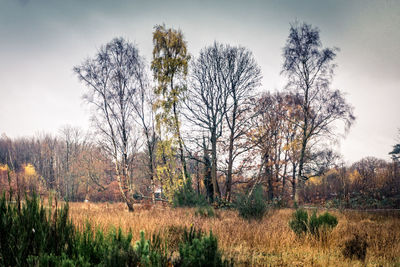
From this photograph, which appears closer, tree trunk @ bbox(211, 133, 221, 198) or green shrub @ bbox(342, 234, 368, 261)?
green shrub @ bbox(342, 234, 368, 261)

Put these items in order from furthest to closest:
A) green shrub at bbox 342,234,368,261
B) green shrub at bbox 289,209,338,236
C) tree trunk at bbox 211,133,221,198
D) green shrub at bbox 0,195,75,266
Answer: tree trunk at bbox 211,133,221,198, green shrub at bbox 289,209,338,236, green shrub at bbox 342,234,368,261, green shrub at bbox 0,195,75,266

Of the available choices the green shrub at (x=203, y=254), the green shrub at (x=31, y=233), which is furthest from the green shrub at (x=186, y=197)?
the green shrub at (x=203, y=254)

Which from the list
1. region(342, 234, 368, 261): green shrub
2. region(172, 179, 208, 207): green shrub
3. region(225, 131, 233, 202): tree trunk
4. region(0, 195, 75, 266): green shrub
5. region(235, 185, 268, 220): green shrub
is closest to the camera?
region(0, 195, 75, 266): green shrub

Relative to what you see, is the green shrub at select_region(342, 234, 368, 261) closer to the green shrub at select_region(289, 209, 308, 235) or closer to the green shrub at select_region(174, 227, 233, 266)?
the green shrub at select_region(289, 209, 308, 235)

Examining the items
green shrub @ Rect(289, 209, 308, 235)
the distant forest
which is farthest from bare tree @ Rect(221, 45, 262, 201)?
green shrub @ Rect(289, 209, 308, 235)

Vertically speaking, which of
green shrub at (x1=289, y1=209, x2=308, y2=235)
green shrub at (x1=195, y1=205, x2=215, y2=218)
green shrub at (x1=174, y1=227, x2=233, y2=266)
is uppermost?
green shrub at (x1=174, y1=227, x2=233, y2=266)

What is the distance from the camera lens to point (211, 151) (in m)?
14.9

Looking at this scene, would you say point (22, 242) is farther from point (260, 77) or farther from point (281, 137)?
point (281, 137)

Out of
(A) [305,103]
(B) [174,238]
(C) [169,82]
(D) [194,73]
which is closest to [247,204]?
(B) [174,238]

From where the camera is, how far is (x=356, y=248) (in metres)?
4.38

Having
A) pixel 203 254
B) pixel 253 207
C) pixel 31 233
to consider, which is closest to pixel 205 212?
pixel 253 207

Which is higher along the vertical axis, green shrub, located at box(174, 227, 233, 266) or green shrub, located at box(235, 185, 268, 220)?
green shrub, located at box(174, 227, 233, 266)

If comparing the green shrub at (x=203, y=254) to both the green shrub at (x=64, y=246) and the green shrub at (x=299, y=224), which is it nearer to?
the green shrub at (x=64, y=246)

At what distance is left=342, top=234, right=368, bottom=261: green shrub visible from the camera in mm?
4218
